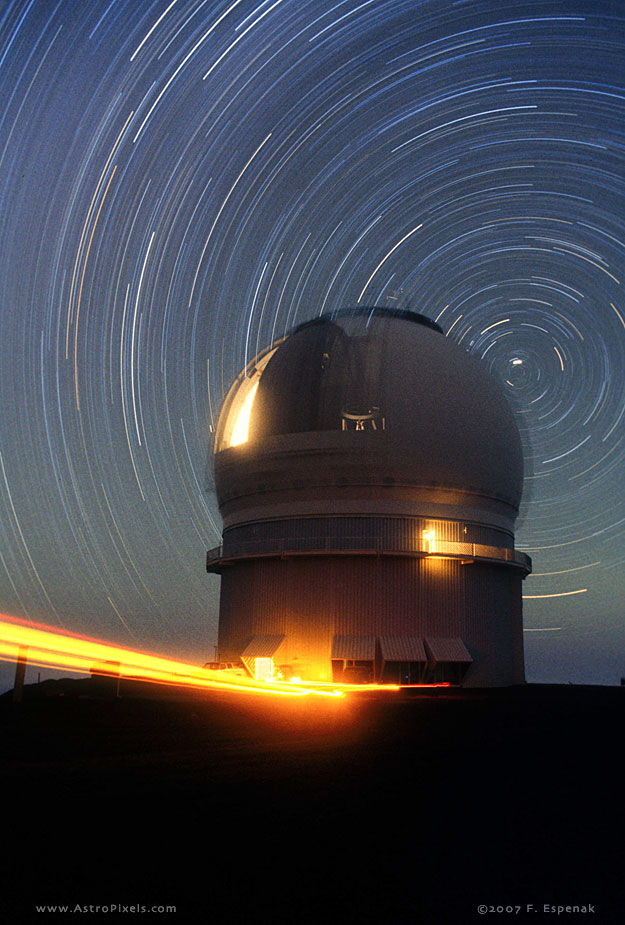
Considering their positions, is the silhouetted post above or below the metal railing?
below

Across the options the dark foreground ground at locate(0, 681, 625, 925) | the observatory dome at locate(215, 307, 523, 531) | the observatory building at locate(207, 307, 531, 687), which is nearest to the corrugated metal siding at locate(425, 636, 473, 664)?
the observatory building at locate(207, 307, 531, 687)

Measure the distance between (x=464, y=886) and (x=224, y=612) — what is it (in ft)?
89.9

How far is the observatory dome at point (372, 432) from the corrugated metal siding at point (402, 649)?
4.47m

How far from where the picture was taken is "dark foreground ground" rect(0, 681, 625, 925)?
16.4 ft

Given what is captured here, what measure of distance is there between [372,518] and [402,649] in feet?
15.4

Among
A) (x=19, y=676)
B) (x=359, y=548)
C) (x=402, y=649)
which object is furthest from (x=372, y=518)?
(x=19, y=676)

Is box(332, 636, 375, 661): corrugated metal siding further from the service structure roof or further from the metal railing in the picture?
the metal railing

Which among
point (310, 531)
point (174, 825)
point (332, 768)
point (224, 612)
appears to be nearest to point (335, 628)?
point (310, 531)

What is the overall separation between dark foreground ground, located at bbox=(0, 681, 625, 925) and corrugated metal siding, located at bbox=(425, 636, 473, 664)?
45.3 ft

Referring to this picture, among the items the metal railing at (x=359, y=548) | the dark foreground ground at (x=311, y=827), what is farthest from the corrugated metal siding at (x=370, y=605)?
the dark foreground ground at (x=311, y=827)

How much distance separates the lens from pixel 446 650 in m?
28.1

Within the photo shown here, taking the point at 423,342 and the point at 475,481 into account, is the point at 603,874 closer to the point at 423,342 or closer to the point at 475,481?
the point at 475,481

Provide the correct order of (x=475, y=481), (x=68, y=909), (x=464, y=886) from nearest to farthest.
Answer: (x=68, y=909) → (x=464, y=886) → (x=475, y=481)

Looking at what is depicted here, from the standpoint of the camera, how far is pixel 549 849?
252 inches
